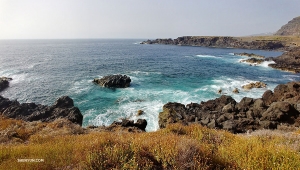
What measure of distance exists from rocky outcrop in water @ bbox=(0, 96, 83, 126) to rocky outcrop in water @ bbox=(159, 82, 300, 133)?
33.4 feet

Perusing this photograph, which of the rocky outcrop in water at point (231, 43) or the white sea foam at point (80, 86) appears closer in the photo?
the white sea foam at point (80, 86)

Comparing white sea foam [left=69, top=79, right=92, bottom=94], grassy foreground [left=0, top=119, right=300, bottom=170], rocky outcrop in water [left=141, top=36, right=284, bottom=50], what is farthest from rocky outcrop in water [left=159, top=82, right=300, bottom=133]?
rocky outcrop in water [left=141, top=36, right=284, bottom=50]

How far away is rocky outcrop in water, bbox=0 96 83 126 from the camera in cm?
1950

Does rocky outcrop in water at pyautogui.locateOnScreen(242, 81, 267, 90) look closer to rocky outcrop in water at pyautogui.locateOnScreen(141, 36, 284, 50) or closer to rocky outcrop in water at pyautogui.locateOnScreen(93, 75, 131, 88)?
rocky outcrop in water at pyautogui.locateOnScreen(93, 75, 131, 88)

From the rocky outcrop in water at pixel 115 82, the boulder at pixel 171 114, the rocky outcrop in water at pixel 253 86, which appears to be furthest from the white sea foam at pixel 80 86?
the rocky outcrop in water at pixel 253 86

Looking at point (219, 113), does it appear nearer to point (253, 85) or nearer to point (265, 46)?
point (253, 85)

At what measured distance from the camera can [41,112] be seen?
2048cm

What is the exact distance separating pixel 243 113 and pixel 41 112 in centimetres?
2394

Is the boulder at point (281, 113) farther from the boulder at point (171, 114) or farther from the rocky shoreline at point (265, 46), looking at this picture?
the rocky shoreline at point (265, 46)

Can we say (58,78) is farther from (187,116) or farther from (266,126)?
(266,126)

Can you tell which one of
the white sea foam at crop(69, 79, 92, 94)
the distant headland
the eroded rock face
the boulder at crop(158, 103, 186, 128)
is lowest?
the boulder at crop(158, 103, 186, 128)

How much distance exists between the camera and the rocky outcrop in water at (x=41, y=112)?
64.0ft

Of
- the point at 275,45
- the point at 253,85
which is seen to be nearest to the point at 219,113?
the point at 253,85

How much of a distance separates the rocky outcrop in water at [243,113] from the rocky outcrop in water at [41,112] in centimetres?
1017
